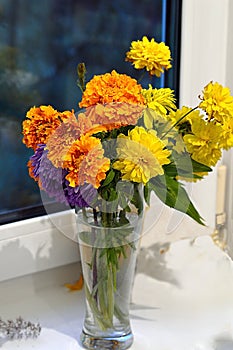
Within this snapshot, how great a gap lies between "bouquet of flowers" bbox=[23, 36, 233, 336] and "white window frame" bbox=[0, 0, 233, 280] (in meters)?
0.18

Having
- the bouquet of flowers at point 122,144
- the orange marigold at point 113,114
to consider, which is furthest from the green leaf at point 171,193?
the orange marigold at point 113,114

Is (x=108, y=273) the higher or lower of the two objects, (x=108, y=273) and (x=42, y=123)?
the lower

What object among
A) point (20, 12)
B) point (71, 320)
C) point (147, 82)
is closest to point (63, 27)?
point (20, 12)

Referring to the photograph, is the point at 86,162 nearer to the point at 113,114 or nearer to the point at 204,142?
the point at 113,114

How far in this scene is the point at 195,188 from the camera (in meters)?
1.39

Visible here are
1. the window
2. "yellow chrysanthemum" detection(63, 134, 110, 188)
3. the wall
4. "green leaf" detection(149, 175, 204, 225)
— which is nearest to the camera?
"yellow chrysanthemum" detection(63, 134, 110, 188)

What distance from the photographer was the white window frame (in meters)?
1.17

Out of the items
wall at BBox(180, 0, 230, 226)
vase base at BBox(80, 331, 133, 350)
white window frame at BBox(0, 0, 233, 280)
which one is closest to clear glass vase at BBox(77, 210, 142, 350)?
vase base at BBox(80, 331, 133, 350)

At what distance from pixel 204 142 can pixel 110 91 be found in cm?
15

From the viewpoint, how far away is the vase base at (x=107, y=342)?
41.0 inches

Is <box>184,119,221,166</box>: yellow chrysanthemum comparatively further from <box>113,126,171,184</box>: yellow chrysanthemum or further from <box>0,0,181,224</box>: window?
<box>0,0,181,224</box>: window

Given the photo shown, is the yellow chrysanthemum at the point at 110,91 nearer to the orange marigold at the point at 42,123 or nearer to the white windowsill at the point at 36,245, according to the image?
the orange marigold at the point at 42,123

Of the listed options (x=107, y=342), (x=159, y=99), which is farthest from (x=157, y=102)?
(x=107, y=342)

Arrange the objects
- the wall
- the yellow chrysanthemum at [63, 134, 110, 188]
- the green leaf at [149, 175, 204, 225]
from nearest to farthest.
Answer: the yellow chrysanthemum at [63, 134, 110, 188]
the green leaf at [149, 175, 204, 225]
the wall
